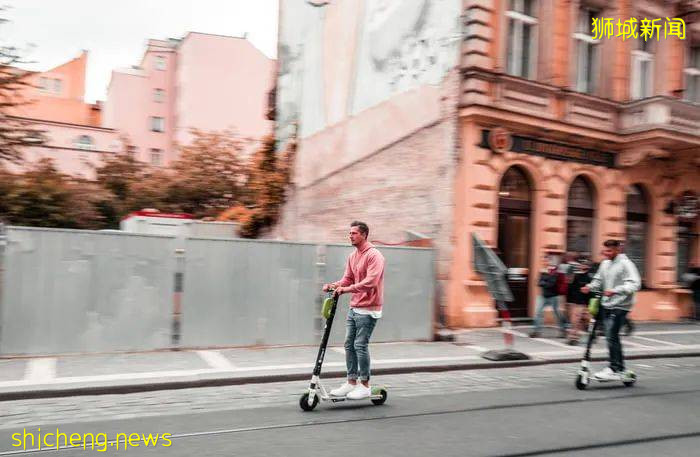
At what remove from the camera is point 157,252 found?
10.4m

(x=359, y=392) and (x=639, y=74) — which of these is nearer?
(x=359, y=392)

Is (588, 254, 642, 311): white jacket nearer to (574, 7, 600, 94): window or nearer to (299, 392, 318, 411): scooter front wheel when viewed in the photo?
(299, 392, 318, 411): scooter front wheel

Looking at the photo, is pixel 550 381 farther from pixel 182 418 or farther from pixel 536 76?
pixel 536 76

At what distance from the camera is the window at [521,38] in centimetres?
1638

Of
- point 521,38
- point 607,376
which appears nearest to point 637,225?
Answer: point 521,38

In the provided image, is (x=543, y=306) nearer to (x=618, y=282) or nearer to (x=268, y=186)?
(x=618, y=282)

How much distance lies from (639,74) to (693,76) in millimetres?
2625

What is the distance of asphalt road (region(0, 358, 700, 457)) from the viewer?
553 cm

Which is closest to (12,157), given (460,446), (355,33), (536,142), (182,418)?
(355,33)

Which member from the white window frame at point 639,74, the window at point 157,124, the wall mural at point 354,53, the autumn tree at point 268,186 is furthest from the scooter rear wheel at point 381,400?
the window at point 157,124

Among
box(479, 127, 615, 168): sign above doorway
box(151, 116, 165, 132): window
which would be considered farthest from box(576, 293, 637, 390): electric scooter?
box(151, 116, 165, 132): window

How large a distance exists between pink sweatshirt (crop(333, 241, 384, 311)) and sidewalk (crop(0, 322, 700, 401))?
2.29 meters

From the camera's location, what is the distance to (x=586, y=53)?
1778 cm

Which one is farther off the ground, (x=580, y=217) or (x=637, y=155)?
(x=637, y=155)
